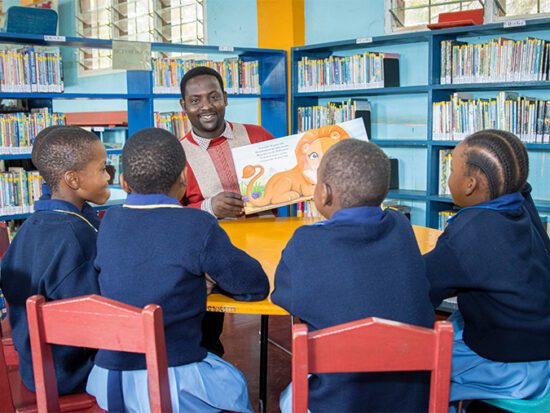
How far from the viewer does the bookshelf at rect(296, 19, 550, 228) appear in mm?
4203

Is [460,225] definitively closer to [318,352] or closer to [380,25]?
[318,352]

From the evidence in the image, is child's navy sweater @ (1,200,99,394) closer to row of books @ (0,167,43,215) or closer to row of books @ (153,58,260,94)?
row of books @ (0,167,43,215)

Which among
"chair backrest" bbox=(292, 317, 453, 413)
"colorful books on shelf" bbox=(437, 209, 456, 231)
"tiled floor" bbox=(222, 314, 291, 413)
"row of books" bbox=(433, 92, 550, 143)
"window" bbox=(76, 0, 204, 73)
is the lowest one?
"tiled floor" bbox=(222, 314, 291, 413)

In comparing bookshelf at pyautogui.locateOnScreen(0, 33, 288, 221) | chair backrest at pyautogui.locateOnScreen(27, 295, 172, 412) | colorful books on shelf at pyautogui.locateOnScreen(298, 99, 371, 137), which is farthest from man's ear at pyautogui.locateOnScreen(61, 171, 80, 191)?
colorful books on shelf at pyautogui.locateOnScreen(298, 99, 371, 137)

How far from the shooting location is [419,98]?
486 cm

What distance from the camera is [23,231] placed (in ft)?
5.80

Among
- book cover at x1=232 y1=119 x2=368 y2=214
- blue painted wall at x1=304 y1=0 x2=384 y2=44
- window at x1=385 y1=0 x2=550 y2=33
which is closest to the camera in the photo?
book cover at x1=232 y1=119 x2=368 y2=214

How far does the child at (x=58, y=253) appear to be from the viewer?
1674 millimetres

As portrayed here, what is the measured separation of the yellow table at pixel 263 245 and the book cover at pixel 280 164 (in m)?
0.13

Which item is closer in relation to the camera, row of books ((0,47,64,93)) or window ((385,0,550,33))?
row of books ((0,47,64,93))

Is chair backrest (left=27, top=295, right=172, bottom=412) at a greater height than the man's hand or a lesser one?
lesser

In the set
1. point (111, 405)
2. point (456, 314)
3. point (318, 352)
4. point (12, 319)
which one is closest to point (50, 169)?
point (12, 319)

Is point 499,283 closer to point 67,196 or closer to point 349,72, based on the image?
point 67,196

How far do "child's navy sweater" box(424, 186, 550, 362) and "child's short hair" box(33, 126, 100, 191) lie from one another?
118 centimetres
